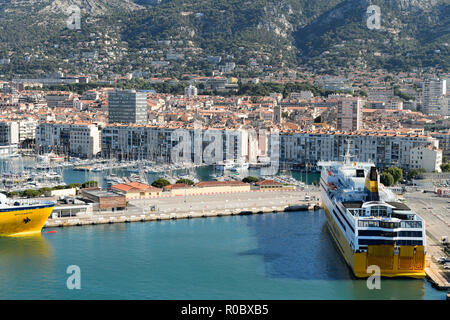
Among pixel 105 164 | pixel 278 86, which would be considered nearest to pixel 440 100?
pixel 278 86

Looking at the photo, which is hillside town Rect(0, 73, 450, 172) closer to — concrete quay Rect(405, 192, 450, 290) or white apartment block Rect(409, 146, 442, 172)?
white apartment block Rect(409, 146, 442, 172)

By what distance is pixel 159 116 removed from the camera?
42.3m

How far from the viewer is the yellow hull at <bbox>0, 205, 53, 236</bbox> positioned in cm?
1507

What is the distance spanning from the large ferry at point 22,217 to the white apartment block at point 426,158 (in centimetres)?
1591

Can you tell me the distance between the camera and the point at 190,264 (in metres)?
13.0

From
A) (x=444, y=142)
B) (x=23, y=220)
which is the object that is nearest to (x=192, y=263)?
(x=23, y=220)

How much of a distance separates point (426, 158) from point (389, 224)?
16375 mm

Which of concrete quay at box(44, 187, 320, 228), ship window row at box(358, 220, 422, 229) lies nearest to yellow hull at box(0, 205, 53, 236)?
concrete quay at box(44, 187, 320, 228)

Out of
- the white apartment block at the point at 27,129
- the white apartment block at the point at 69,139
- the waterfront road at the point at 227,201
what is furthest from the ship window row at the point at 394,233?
the white apartment block at the point at 27,129

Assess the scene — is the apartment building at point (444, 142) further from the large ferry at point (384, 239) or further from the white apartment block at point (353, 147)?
the large ferry at point (384, 239)

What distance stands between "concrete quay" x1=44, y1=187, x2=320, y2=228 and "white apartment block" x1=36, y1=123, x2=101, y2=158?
14159 millimetres

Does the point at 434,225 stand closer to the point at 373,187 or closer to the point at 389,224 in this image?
the point at 373,187

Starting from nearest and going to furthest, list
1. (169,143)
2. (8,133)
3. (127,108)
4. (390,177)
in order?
(390,177) < (169,143) < (8,133) < (127,108)

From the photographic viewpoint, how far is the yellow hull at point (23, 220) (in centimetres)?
1507
